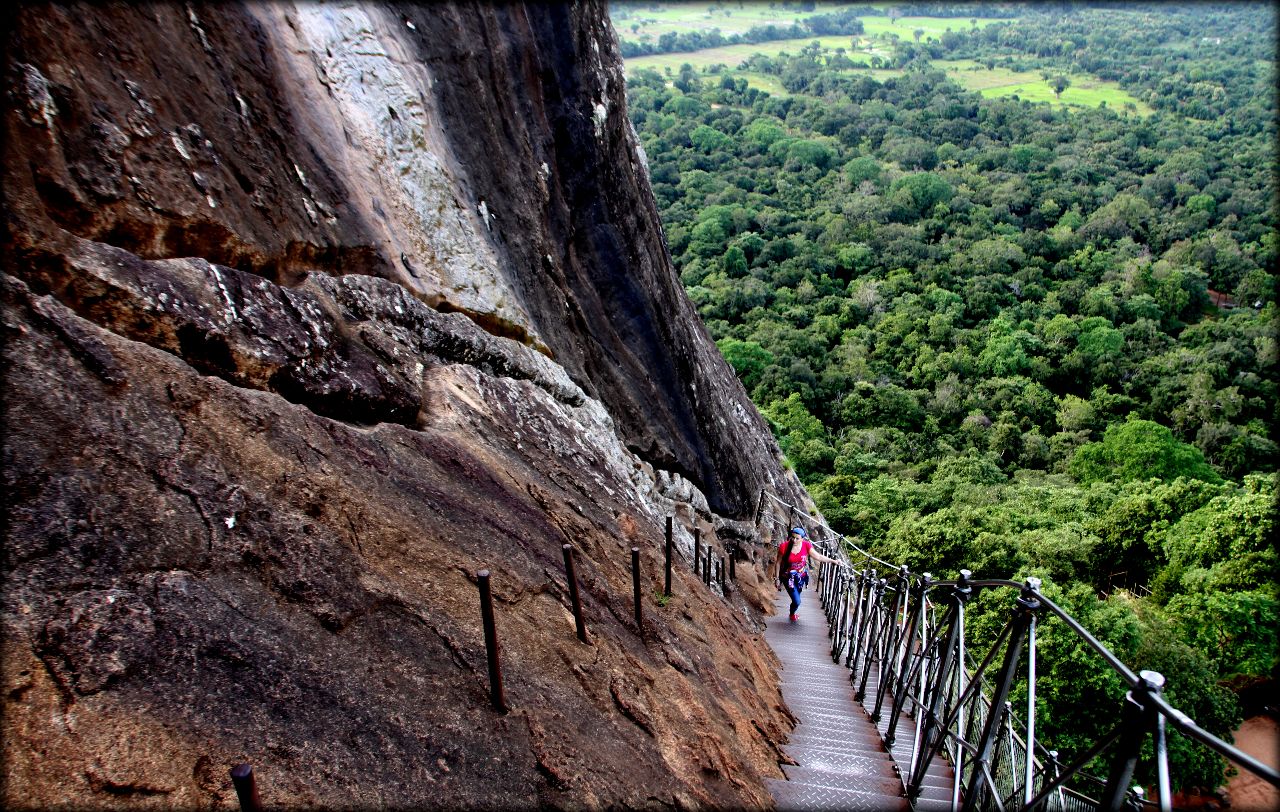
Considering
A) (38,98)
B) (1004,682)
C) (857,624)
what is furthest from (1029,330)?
(38,98)

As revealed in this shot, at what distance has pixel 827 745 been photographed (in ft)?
26.1

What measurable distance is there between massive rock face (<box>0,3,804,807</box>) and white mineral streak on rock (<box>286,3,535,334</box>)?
0.15ft

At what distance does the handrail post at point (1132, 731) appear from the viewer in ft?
10.6

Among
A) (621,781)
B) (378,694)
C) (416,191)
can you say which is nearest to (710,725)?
(621,781)

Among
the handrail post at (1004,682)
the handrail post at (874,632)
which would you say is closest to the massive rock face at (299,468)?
the handrail post at (874,632)

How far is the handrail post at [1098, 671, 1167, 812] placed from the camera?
10.6 ft

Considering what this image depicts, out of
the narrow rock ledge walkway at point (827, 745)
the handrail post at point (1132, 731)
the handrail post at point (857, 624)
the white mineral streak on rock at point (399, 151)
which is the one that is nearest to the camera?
the handrail post at point (1132, 731)

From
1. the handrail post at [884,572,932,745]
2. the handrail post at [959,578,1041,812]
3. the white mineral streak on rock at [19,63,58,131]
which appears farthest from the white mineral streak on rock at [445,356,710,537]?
the handrail post at [959,578,1041,812]

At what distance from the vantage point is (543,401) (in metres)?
10.2

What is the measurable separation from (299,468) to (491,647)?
191 centimetres

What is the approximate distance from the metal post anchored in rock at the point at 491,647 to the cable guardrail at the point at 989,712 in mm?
3132

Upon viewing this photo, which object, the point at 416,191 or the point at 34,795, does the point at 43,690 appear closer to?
the point at 34,795

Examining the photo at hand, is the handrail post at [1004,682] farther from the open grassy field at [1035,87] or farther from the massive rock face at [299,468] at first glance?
the open grassy field at [1035,87]

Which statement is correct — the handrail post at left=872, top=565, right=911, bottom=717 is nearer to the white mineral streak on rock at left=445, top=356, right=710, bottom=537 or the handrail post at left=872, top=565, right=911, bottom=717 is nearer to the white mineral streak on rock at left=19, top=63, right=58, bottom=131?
the white mineral streak on rock at left=445, top=356, right=710, bottom=537
